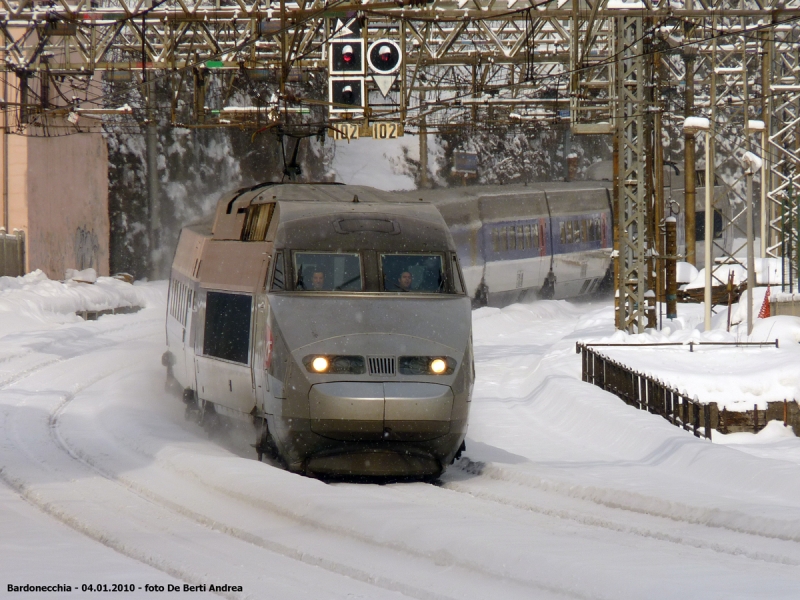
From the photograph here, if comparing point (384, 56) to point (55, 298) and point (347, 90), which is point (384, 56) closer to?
point (347, 90)

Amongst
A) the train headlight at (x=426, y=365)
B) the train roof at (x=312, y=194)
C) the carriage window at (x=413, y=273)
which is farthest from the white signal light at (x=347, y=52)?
the train headlight at (x=426, y=365)

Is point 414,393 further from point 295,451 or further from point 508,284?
point 508,284

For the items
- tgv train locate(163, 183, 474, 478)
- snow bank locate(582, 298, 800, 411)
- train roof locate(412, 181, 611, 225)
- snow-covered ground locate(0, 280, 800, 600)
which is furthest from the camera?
train roof locate(412, 181, 611, 225)

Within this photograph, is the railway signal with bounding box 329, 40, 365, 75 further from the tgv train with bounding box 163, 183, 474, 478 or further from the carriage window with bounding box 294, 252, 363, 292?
the carriage window with bounding box 294, 252, 363, 292

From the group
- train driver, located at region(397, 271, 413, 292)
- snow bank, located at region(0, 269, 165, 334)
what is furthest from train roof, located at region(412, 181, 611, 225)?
train driver, located at region(397, 271, 413, 292)

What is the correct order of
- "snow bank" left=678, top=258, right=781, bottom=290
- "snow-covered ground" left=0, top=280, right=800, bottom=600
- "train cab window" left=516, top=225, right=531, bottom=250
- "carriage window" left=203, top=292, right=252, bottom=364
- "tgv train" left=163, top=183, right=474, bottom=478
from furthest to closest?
"snow bank" left=678, top=258, right=781, bottom=290 → "train cab window" left=516, top=225, right=531, bottom=250 → "carriage window" left=203, top=292, right=252, bottom=364 → "tgv train" left=163, top=183, right=474, bottom=478 → "snow-covered ground" left=0, top=280, right=800, bottom=600

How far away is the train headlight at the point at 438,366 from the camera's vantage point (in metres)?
10.8

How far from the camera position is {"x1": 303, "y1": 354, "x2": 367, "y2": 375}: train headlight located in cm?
1061

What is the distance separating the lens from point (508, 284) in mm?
36469

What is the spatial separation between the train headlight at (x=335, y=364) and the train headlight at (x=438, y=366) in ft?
2.13

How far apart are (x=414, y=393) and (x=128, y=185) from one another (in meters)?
44.5

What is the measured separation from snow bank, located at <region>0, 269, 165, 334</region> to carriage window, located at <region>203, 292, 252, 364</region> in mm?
15616

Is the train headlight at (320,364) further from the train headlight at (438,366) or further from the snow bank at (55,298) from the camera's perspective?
the snow bank at (55,298)

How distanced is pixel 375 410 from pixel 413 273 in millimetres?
1833
